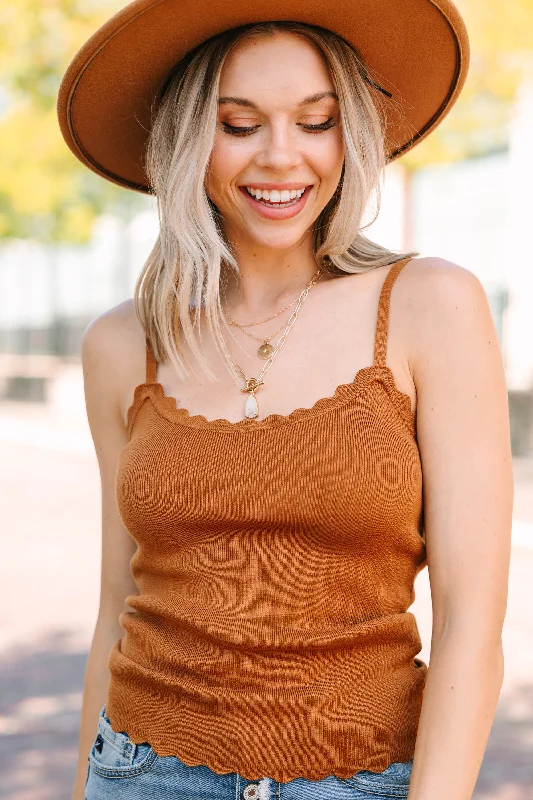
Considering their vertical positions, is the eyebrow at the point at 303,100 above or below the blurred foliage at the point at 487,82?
below

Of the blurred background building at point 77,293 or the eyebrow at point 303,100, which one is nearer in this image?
the eyebrow at point 303,100

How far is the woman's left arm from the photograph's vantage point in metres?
1.92

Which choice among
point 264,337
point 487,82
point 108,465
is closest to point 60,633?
point 108,465

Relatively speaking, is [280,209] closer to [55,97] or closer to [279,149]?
[279,149]

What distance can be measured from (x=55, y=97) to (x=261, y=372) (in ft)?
37.5

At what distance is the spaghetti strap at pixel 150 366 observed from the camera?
2.44 meters

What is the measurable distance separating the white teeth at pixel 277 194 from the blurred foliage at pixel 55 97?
21.5 ft

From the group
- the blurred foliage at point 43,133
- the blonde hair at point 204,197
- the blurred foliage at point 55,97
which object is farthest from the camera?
the blurred foliage at point 43,133

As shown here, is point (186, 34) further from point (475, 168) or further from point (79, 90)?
point (475, 168)

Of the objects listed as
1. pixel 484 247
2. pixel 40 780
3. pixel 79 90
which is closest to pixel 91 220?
pixel 484 247

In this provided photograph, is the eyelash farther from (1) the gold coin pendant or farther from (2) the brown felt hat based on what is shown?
(1) the gold coin pendant

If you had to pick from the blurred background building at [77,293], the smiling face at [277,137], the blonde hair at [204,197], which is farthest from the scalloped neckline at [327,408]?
the blurred background building at [77,293]

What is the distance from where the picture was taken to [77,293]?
2145cm

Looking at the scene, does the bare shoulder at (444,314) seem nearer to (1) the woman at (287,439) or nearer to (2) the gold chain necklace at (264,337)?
(1) the woman at (287,439)
